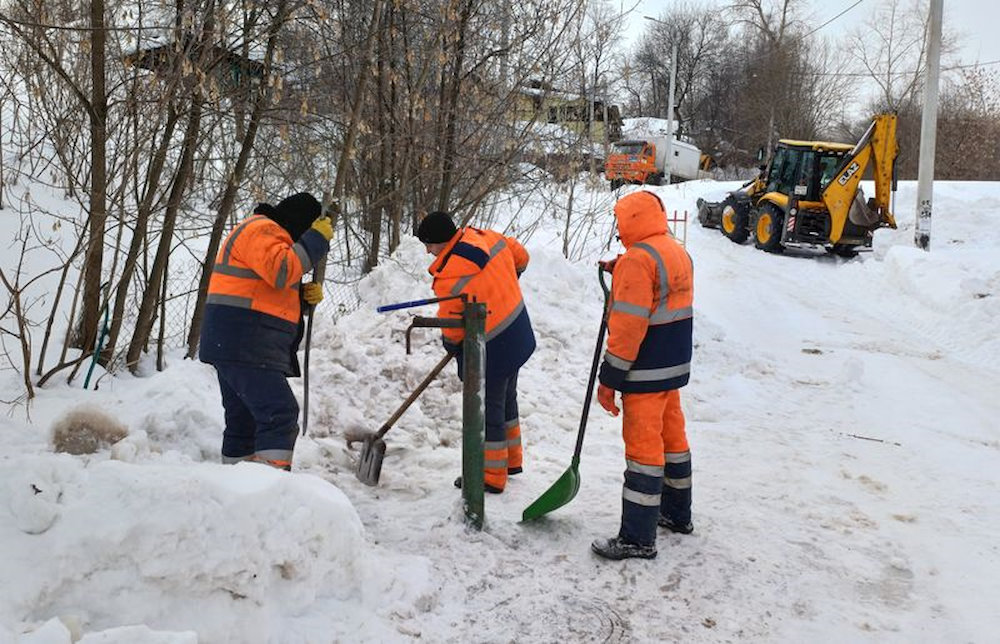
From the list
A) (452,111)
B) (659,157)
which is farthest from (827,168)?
(659,157)

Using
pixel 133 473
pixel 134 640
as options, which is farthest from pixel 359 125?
pixel 134 640

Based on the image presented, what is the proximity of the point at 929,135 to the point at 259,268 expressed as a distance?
45.0 ft

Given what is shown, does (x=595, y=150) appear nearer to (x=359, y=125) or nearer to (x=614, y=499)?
(x=359, y=125)

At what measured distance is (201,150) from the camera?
6.10 metres

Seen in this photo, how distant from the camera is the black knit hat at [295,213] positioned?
398 cm

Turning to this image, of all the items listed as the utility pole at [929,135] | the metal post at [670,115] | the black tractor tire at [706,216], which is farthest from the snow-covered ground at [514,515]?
the metal post at [670,115]

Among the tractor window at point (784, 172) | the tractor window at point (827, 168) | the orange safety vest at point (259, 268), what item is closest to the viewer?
the orange safety vest at point (259, 268)

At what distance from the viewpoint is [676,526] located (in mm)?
4008

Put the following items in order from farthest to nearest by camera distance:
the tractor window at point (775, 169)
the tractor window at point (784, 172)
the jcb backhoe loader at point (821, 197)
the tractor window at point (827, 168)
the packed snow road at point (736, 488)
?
the tractor window at point (775, 169) < the tractor window at point (784, 172) < the tractor window at point (827, 168) < the jcb backhoe loader at point (821, 197) < the packed snow road at point (736, 488)

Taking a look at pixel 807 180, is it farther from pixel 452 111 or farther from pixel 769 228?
pixel 452 111

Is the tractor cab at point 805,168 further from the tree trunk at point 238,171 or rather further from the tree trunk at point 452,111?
the tree trunk at point 238,171

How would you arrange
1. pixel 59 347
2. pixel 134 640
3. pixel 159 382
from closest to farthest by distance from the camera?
pixel 134 640 → pixel 159 382 → pixel 59 347

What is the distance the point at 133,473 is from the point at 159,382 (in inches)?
91.3

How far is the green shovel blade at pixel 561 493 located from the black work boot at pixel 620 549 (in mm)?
265
